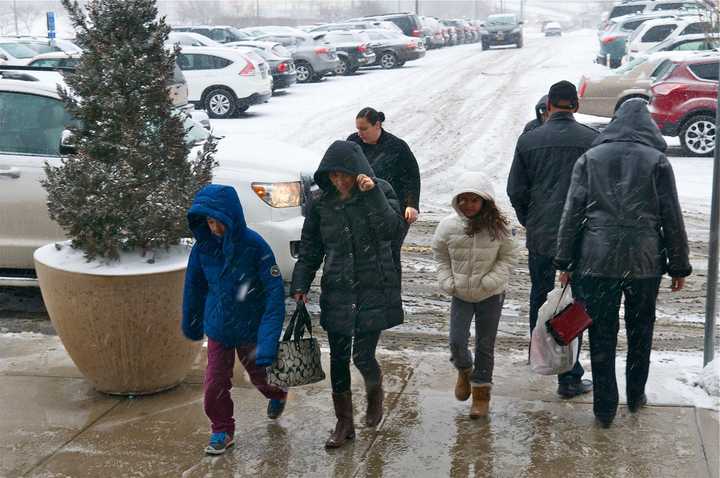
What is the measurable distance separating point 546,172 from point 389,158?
1.21 m

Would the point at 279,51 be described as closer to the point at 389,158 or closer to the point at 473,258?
the point at 389,158

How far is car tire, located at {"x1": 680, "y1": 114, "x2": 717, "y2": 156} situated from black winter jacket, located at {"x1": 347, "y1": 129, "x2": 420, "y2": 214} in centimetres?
1063

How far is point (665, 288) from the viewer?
8703 millimetres

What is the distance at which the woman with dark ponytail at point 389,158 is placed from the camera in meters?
6.62

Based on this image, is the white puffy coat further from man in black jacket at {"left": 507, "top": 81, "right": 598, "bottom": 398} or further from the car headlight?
the car headlight

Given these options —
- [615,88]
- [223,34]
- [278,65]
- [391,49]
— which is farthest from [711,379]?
[223,34]

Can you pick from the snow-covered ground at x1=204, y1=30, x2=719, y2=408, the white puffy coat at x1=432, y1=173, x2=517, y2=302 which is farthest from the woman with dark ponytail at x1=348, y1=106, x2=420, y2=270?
the snow-covered ground at x1=204, y1=30, x2=719, y2=408

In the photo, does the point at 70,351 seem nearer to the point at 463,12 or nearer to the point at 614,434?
the point at 614,434

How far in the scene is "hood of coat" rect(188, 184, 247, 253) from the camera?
490 cm

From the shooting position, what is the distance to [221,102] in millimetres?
22734

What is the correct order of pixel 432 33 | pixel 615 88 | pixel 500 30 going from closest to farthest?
pixel 615 88 < pixel 500 30 < pixel 432 33

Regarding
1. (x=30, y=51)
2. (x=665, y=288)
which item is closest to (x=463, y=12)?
(x=30, y=51)

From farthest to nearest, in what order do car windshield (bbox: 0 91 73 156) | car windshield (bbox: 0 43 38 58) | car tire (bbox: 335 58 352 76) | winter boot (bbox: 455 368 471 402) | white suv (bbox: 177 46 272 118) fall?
1. car tire (bbox: 335 58 352 76)
2. car windshield (bbox: 0 43 38 58)
3. white suv (bbox: 177 46 272 118)
4. car windshield (bbox: 0 91 73 156)
5. winter boot (bbox: 455 368 471 402)

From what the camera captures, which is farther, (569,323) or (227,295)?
(569,323)
